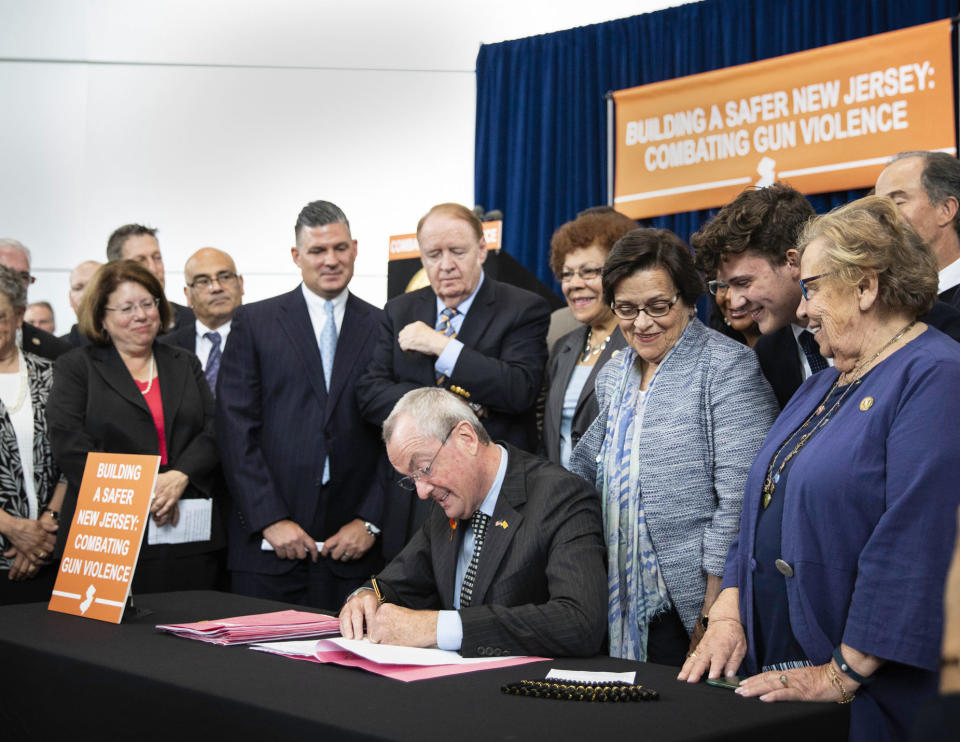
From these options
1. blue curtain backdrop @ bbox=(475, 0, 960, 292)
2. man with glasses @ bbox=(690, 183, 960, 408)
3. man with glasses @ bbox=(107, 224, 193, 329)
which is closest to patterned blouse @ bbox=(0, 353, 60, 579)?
man with glasses @ bbox=(107, 224, 193, 329)

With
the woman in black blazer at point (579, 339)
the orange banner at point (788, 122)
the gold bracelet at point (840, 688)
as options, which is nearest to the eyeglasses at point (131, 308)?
the woman in black blazer at point (579, 339)

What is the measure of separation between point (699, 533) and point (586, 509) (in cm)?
25

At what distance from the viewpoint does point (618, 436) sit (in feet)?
7.71

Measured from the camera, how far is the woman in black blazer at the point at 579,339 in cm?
279

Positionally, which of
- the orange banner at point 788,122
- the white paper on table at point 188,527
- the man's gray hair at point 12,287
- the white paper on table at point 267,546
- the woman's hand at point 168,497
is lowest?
the white paper on table at point 267,546

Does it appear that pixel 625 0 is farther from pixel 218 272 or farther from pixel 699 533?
pixel 699 533

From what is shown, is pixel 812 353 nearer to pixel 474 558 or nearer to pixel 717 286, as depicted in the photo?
pixel 717 286

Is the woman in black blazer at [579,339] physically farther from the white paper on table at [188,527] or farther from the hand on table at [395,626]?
the white paper on table at [188,527]

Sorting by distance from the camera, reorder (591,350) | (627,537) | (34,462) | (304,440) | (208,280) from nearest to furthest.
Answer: (627,537) < (591,350) < (304,440) < (34,462) < (208,280)

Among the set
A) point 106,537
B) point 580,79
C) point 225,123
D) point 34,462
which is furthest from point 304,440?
point 225,123

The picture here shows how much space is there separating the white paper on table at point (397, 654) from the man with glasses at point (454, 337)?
992 millimetres

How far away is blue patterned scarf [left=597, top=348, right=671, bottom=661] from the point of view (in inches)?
87.7

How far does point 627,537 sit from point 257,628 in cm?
83

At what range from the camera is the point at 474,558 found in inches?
85.5
